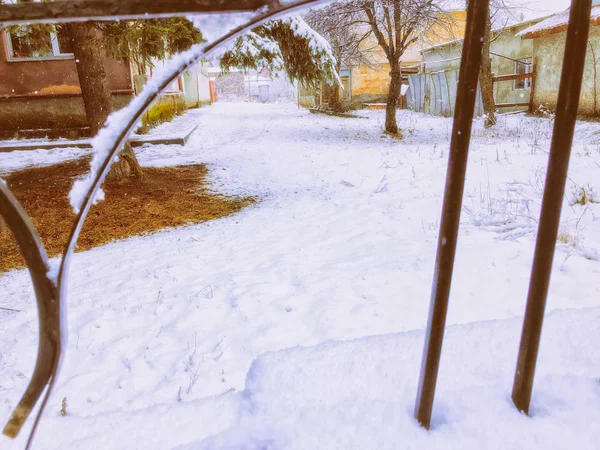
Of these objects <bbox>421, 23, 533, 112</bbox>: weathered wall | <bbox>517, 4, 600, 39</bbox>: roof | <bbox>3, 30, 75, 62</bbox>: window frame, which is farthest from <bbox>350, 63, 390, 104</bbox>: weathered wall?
<bbox>3, 30, 75, 62</bbox>: window frame

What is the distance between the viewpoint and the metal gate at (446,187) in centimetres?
80

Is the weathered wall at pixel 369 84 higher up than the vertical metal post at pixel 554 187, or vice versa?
the weathered wall at pixel 369 84

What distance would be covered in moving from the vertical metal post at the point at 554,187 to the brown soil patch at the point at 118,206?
15.5 feet

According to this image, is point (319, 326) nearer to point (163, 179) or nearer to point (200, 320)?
point (200, 320)

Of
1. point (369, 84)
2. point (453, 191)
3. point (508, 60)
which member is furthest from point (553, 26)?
point (453, 191)

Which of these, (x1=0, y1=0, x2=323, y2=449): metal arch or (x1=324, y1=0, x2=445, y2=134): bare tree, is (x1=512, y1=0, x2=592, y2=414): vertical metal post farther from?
(x1=324, y1=0, x2=445, y2=134): bare tree

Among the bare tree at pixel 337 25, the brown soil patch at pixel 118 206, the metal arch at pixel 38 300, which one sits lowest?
the brown soil patch at pixel 118 206

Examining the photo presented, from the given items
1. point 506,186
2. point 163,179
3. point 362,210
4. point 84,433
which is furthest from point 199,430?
point 163,179

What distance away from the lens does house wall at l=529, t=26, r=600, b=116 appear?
1263 centimetres

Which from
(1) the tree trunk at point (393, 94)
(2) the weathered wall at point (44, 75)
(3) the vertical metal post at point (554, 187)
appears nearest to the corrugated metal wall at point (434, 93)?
(1) the tree trunk at point (393, 94)

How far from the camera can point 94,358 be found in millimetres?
2537

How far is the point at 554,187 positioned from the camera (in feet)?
3.59

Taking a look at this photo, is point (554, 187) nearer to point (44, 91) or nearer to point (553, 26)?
point (44, 91)

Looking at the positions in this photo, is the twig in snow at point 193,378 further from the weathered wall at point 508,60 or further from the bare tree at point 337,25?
the weathered wall at point 508,60
